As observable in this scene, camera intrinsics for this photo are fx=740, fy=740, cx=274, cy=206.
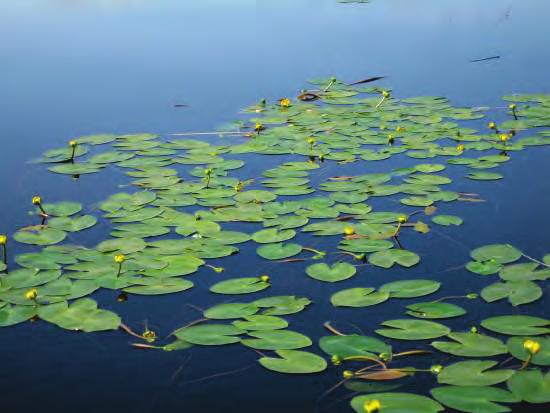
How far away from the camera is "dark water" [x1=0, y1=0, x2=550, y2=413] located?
212 cm

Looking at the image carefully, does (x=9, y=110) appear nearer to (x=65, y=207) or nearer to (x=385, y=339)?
(x=65, y=207)

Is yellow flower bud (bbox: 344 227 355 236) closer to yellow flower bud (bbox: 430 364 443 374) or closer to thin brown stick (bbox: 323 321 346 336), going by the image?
thin brown stick (bbox: 323 321 346 336)

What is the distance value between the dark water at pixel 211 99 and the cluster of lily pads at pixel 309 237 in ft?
0.21

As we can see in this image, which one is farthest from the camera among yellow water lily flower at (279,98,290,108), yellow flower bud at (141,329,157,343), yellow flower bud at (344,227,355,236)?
yellow water lily flower at (279,98,290,108)

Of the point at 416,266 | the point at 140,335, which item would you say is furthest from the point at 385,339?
the point at 140,335

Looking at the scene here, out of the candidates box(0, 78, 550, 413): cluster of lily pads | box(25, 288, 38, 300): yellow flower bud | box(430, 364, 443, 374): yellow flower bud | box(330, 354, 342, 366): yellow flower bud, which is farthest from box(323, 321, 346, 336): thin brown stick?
box(25, 288, 38, 300): yellow flower bud

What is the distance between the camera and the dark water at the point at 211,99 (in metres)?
2.12

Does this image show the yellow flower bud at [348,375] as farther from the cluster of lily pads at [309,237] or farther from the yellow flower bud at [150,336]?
the yellow flower bud at [150,336]

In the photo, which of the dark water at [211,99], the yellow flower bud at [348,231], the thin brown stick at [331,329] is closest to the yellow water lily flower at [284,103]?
the dark water at [211,99]

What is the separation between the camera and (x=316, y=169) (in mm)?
3658

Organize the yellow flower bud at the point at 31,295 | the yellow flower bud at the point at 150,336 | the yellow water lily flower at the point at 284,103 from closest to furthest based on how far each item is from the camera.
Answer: the yellow flower bud at the point at 150,336
the yellow flower bud at the point at 31,295
the yellow water lily flower at the point at 284,103

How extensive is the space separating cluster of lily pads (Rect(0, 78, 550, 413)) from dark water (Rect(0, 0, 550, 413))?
2.5 inches

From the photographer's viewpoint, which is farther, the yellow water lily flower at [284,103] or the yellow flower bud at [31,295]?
the yellow water lily flower at [284,103]

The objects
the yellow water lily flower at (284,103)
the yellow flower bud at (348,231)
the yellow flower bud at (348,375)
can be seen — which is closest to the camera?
the yellow flower bud at (348,375)
